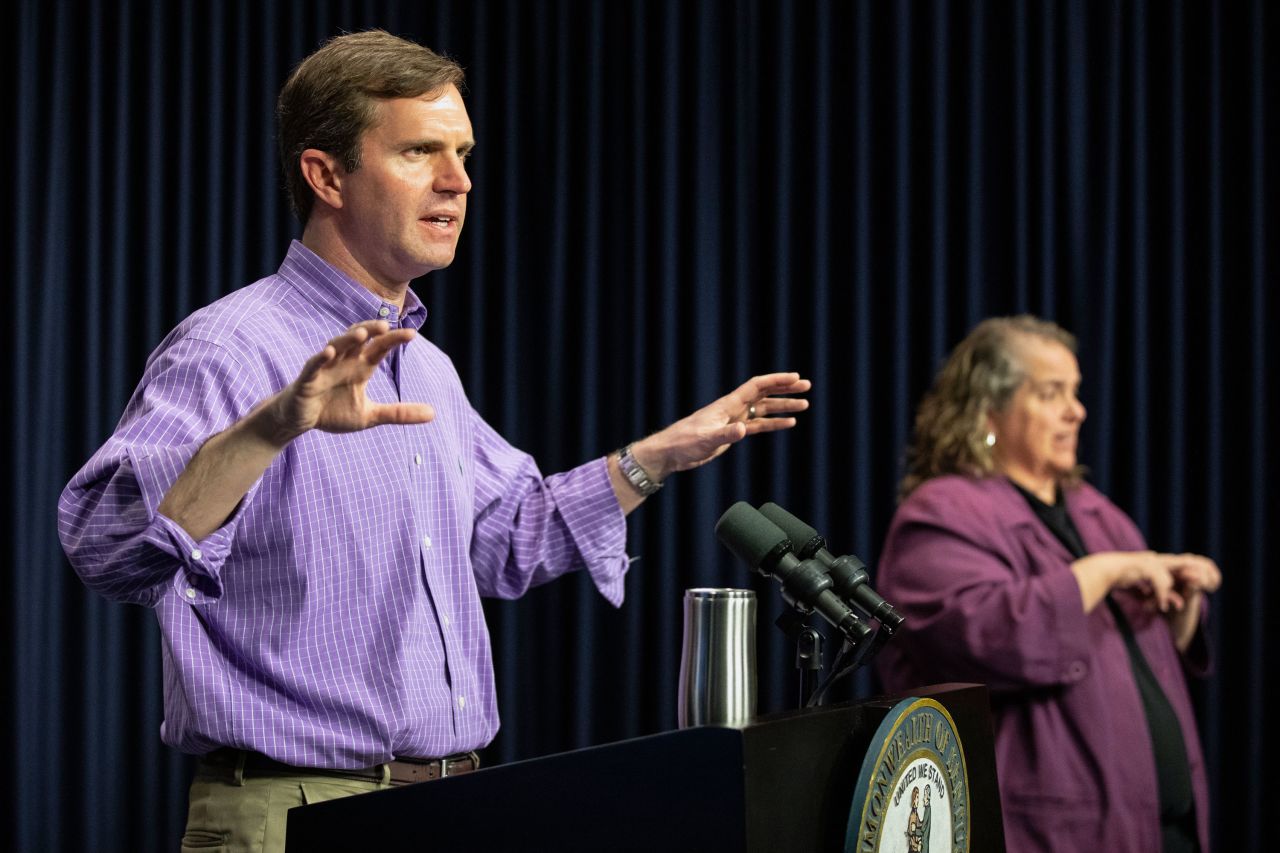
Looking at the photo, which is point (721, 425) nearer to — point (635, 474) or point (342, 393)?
point (635, 474)

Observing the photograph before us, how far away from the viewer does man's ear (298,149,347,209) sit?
1767 mm

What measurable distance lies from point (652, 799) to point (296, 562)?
0.59 m

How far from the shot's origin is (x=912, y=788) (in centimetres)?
129

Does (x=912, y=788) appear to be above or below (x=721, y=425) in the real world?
below

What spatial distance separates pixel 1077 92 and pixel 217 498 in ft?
9.66

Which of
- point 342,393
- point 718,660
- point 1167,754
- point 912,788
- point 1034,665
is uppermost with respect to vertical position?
point 342,393

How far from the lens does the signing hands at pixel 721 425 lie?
1.75 metres

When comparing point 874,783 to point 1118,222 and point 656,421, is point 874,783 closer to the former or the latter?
point 656,421

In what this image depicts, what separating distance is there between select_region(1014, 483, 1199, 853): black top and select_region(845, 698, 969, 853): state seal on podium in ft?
4.87

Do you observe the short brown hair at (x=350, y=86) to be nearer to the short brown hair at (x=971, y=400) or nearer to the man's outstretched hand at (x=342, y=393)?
the man's outstretched hand at (x=342, y=393)

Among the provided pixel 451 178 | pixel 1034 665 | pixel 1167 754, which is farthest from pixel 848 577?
pixel 1167 754

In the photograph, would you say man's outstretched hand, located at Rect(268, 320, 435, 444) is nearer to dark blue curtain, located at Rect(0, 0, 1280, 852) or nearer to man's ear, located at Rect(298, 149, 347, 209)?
man's ear, located at Rect(298, 149, 347, 209)

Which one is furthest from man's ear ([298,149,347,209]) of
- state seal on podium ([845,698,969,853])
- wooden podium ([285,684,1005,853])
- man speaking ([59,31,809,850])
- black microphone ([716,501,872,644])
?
state seal on podium ([845,698,969,853])

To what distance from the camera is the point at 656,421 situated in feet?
12.0
